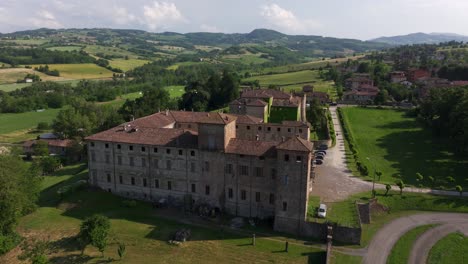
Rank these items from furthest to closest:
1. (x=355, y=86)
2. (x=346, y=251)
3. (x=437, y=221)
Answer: (x=355, y=86) < (x=437, y=221) < (x=346, y=251)

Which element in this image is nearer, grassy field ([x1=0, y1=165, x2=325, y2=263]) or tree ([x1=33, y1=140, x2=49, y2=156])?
grassy field ([x1=0, y1=165, x2=325, y2=263])

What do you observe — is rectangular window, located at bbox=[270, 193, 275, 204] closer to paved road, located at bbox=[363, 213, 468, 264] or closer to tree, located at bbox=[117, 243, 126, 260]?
paved road, located at bbox=[363, 213, 468, 264]

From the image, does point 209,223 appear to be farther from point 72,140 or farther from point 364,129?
point 364,129

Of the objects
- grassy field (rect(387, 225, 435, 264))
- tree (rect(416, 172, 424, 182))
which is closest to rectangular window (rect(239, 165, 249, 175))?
grassy field (rect(387, 225, 435, 264))

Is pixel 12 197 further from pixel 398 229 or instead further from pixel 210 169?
pixel 398 229

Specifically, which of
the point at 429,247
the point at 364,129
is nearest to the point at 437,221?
the point at 429,247

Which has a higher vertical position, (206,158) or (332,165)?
(206,158)

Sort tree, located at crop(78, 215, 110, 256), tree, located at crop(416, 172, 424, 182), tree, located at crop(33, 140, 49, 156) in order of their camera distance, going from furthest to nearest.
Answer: tree, located at crop(33, 140, 49, 156) → tree, located at crop(416, 172, 424, 182) → tree, located at crop(78, 215, 110, 256)
